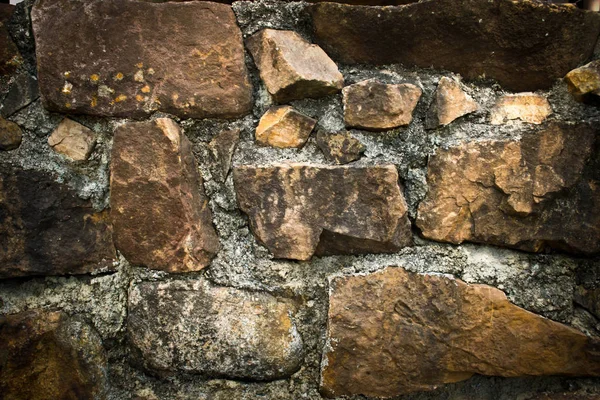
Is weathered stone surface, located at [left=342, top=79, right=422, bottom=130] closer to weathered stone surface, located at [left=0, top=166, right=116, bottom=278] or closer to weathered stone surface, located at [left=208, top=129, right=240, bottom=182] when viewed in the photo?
weathered stone surface, located at [left=208, top=129, right=240, bottom=182]

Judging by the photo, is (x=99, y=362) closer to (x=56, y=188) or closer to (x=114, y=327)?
(x=114, y=327)

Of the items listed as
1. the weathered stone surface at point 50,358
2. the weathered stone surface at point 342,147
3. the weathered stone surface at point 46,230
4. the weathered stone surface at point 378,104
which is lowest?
the weathered stone surface at point 50,358

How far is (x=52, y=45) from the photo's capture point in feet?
2.74

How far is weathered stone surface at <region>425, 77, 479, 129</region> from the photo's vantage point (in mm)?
874

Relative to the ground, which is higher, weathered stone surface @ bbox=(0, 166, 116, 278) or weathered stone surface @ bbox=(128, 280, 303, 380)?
weathered stone surface @ bbox=(0, 166, 116, 278)

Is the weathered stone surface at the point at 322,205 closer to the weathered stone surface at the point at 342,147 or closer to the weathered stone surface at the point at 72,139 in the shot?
the weathered stone surface at the point at 342,147

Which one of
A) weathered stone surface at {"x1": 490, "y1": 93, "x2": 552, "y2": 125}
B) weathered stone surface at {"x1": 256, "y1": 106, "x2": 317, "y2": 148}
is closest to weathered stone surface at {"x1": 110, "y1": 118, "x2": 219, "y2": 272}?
weathered stone surface at {"x1": 256, "y1": 106, "x2": 317, "y2": 148}

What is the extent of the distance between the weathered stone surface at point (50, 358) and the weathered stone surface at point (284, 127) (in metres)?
0.49

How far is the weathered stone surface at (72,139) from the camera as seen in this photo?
882 millimetres

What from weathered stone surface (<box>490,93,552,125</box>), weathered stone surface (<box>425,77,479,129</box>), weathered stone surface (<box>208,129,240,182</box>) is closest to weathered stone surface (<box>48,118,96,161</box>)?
weathered stone surface (<box>208,129,240,182</box>)

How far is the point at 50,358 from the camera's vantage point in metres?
0.87

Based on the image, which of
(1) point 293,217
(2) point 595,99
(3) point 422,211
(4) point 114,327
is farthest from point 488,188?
(4) point 114,327

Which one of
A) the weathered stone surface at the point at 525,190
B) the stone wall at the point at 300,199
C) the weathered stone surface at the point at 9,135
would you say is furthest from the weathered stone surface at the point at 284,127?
the weathered stone surface at the point at 9,135

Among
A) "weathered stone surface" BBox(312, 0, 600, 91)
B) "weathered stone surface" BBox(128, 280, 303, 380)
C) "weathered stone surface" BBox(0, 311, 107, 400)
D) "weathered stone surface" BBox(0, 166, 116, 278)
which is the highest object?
"weathered stone surface" BBox(312, 0, 600, 91)
